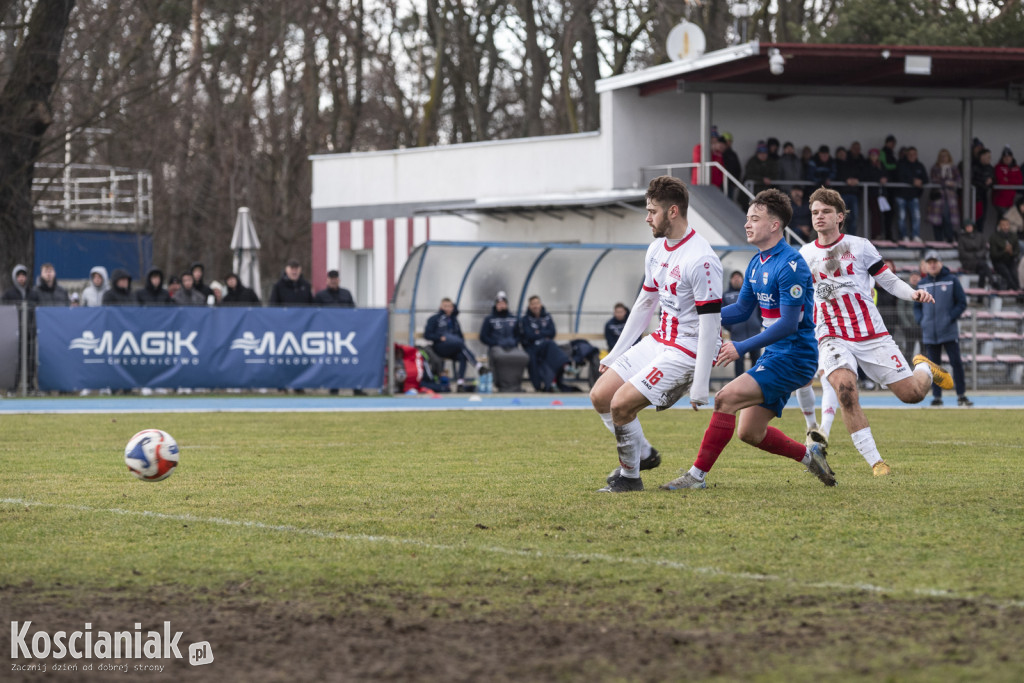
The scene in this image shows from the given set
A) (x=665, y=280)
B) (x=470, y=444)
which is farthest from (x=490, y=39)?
(x=665, y=280)

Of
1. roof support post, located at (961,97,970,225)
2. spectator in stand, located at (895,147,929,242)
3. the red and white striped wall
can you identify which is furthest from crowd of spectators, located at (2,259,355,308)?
roof support post, located at (961,97,970,225)

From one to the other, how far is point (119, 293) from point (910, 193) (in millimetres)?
17081

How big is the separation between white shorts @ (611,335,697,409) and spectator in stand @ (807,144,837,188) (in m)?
21.5

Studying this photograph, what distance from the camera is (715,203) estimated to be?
27625 millimetres

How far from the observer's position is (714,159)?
2931 cm

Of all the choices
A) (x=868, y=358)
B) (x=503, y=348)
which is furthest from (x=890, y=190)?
(x=868, y=358)

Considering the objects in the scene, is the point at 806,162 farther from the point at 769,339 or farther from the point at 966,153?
the point at 769,339

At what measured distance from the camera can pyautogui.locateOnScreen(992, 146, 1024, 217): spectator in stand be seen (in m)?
31.5

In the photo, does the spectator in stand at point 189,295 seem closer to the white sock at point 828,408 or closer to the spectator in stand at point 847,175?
the white sock at point 828,408

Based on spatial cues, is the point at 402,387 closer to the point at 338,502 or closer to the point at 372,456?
the point at 372,456

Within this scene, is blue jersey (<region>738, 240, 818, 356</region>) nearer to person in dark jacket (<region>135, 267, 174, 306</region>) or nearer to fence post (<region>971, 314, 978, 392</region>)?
person in dark jacket (<region>135, 267, 174, 306</region>)

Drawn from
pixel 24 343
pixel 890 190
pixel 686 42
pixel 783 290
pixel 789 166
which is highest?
pixel 686 42

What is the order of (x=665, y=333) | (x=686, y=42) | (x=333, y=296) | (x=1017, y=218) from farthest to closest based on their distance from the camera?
(x=1017, y=218) → (x=686, y=42) → (x=333, y=296) → (x=665, y=333)

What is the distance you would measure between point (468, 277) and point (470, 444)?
11922 millimetres
